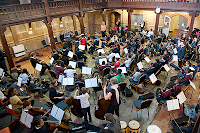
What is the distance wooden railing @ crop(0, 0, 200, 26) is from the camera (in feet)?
37.3

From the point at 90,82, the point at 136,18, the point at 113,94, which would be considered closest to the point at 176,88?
the point at 113,94

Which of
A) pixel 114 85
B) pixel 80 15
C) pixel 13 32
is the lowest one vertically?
pixel 114 85

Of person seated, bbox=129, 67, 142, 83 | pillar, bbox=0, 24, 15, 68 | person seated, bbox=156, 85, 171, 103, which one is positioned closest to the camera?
person seated, bbox=156, 85, 171, 103

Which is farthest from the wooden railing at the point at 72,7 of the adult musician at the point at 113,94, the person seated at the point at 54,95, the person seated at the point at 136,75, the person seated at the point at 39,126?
the adult musician at the point at 113,94

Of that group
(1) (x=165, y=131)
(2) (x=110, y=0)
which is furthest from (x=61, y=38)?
(1) (x=165, y=131)

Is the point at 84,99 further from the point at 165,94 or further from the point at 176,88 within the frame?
the point at 176,88

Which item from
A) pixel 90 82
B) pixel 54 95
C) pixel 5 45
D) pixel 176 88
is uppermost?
pixel 5 45

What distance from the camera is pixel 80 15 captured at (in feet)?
55.7

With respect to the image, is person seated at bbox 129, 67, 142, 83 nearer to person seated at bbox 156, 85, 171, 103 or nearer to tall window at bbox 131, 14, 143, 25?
person seated at bbox 156, 85, 171, 103

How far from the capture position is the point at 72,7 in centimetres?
1581

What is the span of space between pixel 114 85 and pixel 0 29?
1043cm

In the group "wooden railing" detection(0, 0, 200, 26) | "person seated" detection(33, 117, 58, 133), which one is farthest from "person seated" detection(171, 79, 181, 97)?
"wooden railing" detection(0, 0, 200, 26)

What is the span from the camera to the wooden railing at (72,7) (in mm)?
11367

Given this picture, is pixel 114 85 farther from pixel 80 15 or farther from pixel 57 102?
pixel 80 15
